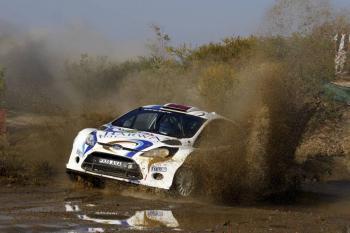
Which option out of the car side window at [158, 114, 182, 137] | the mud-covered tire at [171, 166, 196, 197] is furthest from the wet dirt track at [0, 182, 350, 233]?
the car side window at [158, 114, 182, 137]

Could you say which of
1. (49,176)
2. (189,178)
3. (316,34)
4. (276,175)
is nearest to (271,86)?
(276,175)

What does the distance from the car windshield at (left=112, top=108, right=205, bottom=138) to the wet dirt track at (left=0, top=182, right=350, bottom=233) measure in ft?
4.72

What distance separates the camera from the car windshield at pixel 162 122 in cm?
1203

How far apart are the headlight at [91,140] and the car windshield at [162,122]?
37.3 inches

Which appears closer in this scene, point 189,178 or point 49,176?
point 189,178

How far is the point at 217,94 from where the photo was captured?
19797 mm

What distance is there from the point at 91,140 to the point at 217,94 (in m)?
8.70

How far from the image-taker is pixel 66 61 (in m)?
34.8

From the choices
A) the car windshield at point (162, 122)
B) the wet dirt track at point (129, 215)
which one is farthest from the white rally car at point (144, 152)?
the wet dirt track at point (129, 215)

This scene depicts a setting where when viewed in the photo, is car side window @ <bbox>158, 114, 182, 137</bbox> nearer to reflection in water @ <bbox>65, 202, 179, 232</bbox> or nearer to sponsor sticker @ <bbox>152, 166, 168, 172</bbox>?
sponsor sticker @ <bbox>152, 166, 168, 172</bbox>

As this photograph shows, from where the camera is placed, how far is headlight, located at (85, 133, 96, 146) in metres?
Result: 11.4

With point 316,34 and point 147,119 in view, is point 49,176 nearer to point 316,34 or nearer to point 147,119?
point 147,119

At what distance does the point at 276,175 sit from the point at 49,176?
395 cm

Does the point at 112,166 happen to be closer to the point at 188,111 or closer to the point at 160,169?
the point at 160,169
